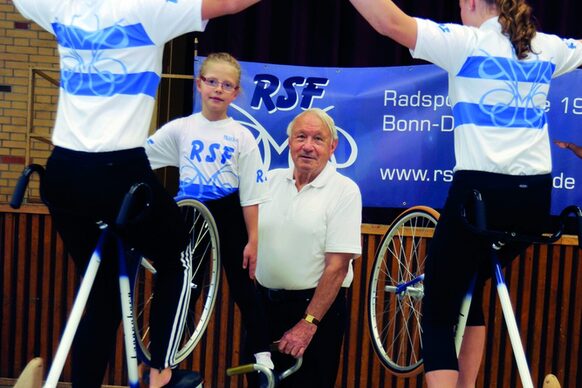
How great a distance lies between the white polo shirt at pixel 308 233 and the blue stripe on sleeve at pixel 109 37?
3.60 feet

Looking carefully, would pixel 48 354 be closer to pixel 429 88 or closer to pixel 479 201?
pixel 429 88

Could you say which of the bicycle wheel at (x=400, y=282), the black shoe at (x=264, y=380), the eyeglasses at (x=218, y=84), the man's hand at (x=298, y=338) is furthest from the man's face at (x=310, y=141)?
the black shoe at (x=264, y=380)

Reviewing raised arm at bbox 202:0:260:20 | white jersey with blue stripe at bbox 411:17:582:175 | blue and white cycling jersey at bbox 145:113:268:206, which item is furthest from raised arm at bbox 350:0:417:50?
blue and white cycling jersey at bbox 145:113:268:206

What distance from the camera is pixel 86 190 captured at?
2625mm

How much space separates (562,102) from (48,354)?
12.2 feet

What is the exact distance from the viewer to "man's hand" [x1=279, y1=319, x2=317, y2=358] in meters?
3.25

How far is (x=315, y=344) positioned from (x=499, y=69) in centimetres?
140

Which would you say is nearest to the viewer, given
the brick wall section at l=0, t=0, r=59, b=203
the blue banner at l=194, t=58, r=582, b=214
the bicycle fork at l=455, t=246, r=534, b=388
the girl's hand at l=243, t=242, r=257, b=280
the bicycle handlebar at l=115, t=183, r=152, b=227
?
the bicycle handlebar at l=115, t=183, r=152, b=227

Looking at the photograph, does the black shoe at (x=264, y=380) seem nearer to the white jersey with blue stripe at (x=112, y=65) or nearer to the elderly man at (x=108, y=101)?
the elderly man at (x=108, y=101)

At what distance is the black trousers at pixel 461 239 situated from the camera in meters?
2.71

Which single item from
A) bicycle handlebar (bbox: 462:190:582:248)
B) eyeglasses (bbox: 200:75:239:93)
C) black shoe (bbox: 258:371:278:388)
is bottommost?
black shoe (bbox: 258:371:278:388)

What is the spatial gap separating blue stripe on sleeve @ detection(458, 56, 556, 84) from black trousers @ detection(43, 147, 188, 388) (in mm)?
1088

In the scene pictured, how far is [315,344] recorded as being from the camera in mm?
3449

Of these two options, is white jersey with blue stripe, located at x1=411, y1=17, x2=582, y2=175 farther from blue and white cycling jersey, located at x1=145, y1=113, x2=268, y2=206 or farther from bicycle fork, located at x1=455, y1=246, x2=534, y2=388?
blue and white cycling jersey, located at x1=145, y1=113, x2=268, y2=206
